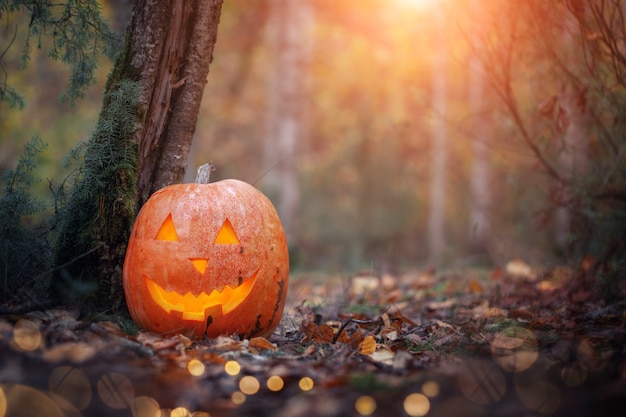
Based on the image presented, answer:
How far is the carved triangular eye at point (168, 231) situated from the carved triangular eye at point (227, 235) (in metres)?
0.21

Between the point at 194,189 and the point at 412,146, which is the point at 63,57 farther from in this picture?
the point at 412,146

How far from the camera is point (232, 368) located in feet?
7.30

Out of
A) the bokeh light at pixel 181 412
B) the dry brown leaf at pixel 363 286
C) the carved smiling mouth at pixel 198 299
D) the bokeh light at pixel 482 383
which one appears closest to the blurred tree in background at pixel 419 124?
the dry brown leaf at pixel 363 286

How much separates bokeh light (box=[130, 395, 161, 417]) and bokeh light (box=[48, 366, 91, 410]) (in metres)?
0.15

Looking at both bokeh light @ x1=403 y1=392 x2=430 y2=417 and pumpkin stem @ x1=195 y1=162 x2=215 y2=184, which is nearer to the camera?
bokeh light @ x1=403 y1=392 x2=430 y2=417

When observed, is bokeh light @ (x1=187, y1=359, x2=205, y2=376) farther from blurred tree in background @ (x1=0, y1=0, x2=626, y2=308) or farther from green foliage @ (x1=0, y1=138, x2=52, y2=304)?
blurred tree in background @ (x1=0, y1=0, x2=626, y2=308)

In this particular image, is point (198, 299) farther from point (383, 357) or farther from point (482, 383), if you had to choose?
point (482, 383)

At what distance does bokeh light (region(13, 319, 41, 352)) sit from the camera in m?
2.10

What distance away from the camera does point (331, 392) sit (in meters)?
1.97

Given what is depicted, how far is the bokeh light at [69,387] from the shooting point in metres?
1.86

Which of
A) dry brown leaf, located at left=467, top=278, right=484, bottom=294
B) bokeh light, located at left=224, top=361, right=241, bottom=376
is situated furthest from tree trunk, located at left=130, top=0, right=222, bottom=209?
dry brown leaf, located at left=467, top=278, right=484, bottom=294

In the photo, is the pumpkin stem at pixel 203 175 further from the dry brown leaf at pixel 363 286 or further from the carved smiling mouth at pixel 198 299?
the dry brown leaf at pixel 363 286

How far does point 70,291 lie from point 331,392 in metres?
1.45

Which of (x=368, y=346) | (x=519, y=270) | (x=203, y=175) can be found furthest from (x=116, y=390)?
(x=519, y=270)
